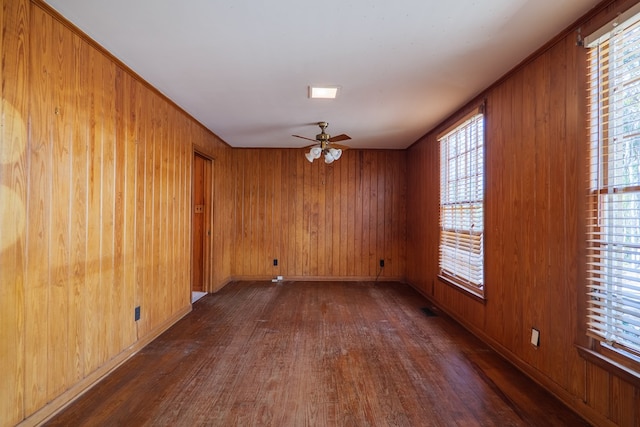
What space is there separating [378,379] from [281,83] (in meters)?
2.56

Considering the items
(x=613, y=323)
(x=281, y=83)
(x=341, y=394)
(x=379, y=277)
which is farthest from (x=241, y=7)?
(x=379, y=277)

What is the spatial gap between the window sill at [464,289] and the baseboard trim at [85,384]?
10.5 feet

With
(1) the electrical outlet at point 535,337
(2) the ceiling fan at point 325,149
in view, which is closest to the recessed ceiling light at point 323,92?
(2) the ceiling fan at point 325,149

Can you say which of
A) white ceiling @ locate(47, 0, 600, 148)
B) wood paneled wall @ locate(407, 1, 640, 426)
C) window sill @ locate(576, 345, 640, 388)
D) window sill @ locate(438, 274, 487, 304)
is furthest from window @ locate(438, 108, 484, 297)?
window sill @ locate(576, 345, 640, 388)

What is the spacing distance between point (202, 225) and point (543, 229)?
4235mm

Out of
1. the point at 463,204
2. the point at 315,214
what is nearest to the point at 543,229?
the point at 463,204

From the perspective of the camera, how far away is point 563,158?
1.90 metres

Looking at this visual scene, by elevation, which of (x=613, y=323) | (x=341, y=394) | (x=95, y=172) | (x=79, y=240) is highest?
(x=95, y=172)

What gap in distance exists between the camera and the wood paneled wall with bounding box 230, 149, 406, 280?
532 cm

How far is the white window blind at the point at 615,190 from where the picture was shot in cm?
150

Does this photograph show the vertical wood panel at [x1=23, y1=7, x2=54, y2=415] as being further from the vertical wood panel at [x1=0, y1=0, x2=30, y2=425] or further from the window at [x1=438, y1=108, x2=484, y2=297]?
the window at [x1=438, y1=108, x2=484, y2=297]

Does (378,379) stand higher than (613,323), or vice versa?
(613,323)

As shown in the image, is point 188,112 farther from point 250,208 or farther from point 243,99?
point 250,208

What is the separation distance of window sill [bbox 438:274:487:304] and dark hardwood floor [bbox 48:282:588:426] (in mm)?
392
